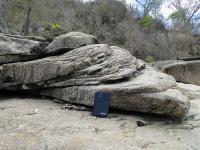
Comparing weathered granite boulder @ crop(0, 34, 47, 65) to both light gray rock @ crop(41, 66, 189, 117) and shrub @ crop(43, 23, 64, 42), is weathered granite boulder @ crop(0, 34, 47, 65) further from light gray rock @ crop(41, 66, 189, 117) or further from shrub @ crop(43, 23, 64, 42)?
shrub @ crop(43, 23, 64, 42)

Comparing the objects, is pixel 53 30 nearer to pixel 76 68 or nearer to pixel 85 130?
Answer: pixel 76 68

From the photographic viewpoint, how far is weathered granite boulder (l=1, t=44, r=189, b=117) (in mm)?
3568

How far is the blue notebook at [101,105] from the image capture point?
11.8 feet

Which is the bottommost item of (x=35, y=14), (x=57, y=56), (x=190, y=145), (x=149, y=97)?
(x=190, y=145)

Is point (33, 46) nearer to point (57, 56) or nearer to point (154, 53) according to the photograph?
point (57, 56)

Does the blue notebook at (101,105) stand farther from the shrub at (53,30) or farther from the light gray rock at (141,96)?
the shrub at (53,30)

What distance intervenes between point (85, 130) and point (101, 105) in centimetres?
49

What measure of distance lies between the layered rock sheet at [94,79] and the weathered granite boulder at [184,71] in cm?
227

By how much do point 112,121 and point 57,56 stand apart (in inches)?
52.1

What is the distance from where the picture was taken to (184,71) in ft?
22.1

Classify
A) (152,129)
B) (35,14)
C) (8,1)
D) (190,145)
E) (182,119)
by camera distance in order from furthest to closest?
(35,14)
(8,1)
(182,119)
(152,129)
(190,145)

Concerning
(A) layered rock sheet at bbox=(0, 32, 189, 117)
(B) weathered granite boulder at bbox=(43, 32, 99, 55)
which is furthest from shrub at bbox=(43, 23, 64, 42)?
(A) layered rock sheet at bbox=(0, 32, 189, 117)

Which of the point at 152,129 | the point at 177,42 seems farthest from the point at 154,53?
the point at 152,129

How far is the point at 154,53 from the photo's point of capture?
48.2ft
